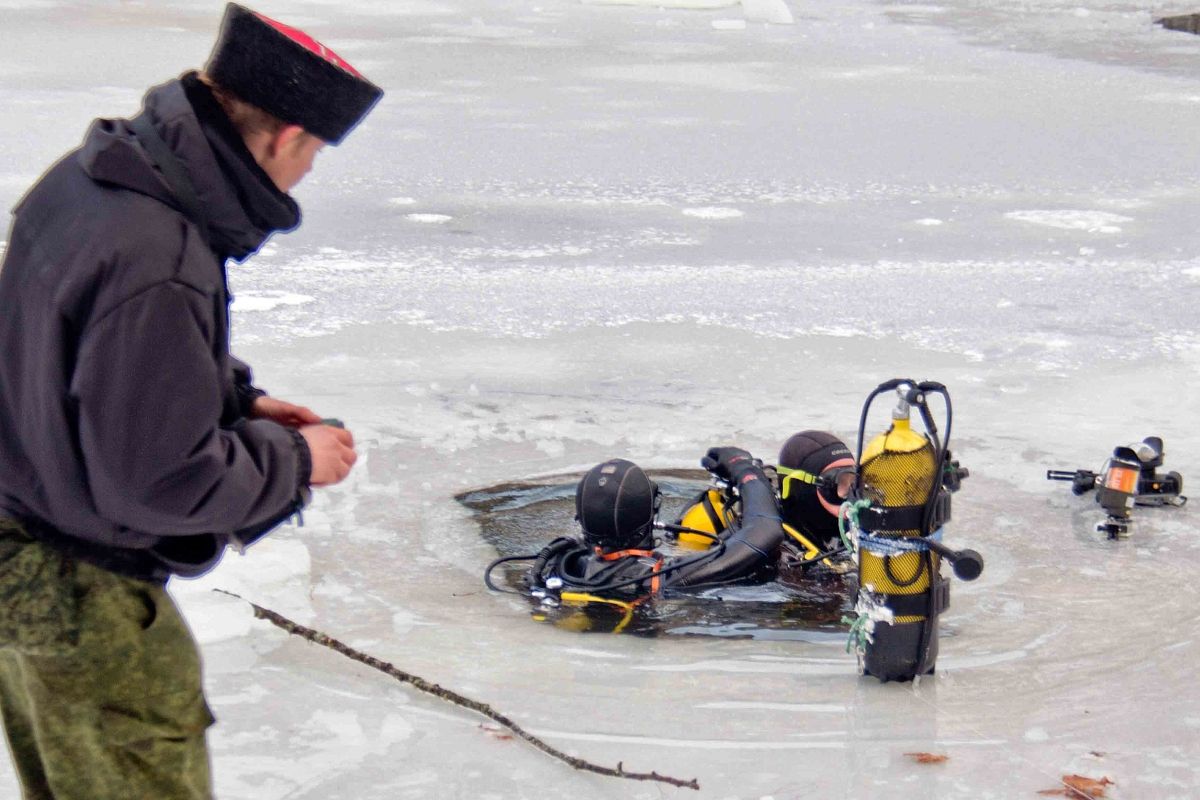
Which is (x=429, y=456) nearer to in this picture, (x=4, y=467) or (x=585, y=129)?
(x=4, y=467)

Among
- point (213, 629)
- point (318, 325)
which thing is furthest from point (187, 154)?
point (318, 325)

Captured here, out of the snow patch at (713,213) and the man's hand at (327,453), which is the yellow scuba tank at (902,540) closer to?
the man's hand at (327,453)

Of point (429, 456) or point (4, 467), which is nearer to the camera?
point (4, 467)

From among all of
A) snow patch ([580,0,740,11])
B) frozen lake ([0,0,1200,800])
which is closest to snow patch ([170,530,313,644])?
frozen lake ([0,0,1200,800])

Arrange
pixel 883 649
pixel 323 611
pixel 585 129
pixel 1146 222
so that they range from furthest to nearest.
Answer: pixel 585 129
pixel 1146 222
pixel 323 611
pixel 883 649

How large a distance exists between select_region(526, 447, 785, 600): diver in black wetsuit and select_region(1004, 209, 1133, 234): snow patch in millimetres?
4613

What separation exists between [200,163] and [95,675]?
2.31ft

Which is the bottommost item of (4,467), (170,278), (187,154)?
Result: (4,467)

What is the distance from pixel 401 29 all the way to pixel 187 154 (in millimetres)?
13671

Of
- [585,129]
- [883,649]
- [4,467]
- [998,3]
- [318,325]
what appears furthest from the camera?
[998,3]

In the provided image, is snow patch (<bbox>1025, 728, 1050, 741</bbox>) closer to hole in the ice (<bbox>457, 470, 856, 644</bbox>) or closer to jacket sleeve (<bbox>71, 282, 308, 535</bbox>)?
hole in the ice (<bbox>457, 470, 856, 644</bbox>)

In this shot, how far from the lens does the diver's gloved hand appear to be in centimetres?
446

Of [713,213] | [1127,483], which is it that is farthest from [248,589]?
[713,213]

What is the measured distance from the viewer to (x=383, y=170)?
9.34m
